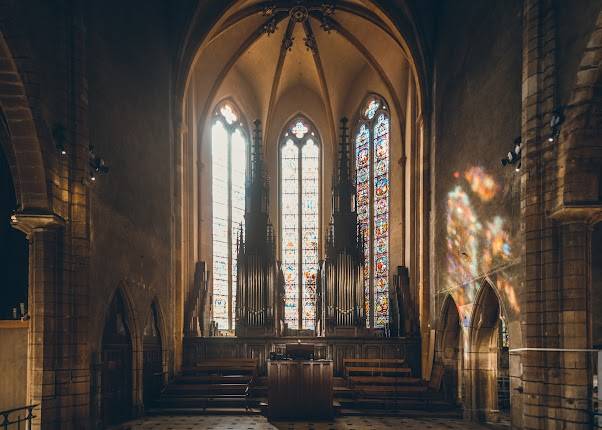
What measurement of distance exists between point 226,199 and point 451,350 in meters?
11.4

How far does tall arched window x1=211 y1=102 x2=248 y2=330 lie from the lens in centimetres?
Answer: 2427

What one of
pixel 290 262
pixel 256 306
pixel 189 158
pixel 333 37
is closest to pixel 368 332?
pixel 256 306

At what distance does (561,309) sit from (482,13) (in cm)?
692

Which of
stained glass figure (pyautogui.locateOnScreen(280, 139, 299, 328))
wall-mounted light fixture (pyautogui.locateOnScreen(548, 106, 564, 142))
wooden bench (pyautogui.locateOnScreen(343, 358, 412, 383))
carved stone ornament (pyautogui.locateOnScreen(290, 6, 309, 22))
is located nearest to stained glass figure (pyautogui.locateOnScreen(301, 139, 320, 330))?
stained glass figure (pyautogui.locateOnScreen(280, 139, 299, 328))

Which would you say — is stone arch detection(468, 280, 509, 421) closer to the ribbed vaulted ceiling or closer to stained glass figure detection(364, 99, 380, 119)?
the ribbed vaulted ceiling

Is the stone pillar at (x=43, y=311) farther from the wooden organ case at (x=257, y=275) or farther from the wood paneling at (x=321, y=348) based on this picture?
the wooden organ case at (x=257, y=275)

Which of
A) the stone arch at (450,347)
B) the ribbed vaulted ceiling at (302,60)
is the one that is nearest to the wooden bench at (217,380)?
the stone arch at (450,347)

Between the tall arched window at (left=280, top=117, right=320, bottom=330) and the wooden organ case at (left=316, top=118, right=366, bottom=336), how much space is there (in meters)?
3.80

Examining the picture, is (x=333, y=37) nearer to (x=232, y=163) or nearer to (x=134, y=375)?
(x=232, y=163)

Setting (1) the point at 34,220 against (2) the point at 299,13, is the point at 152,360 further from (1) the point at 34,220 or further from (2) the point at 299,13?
(2) the point at 299,13

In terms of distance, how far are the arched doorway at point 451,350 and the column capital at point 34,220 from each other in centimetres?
964

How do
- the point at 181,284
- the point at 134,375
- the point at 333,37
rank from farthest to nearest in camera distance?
the point at 333,37 → the point at 181,284 → the point at 134,375

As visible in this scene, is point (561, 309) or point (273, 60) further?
point (273, 60)

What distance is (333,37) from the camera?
23703 mm
